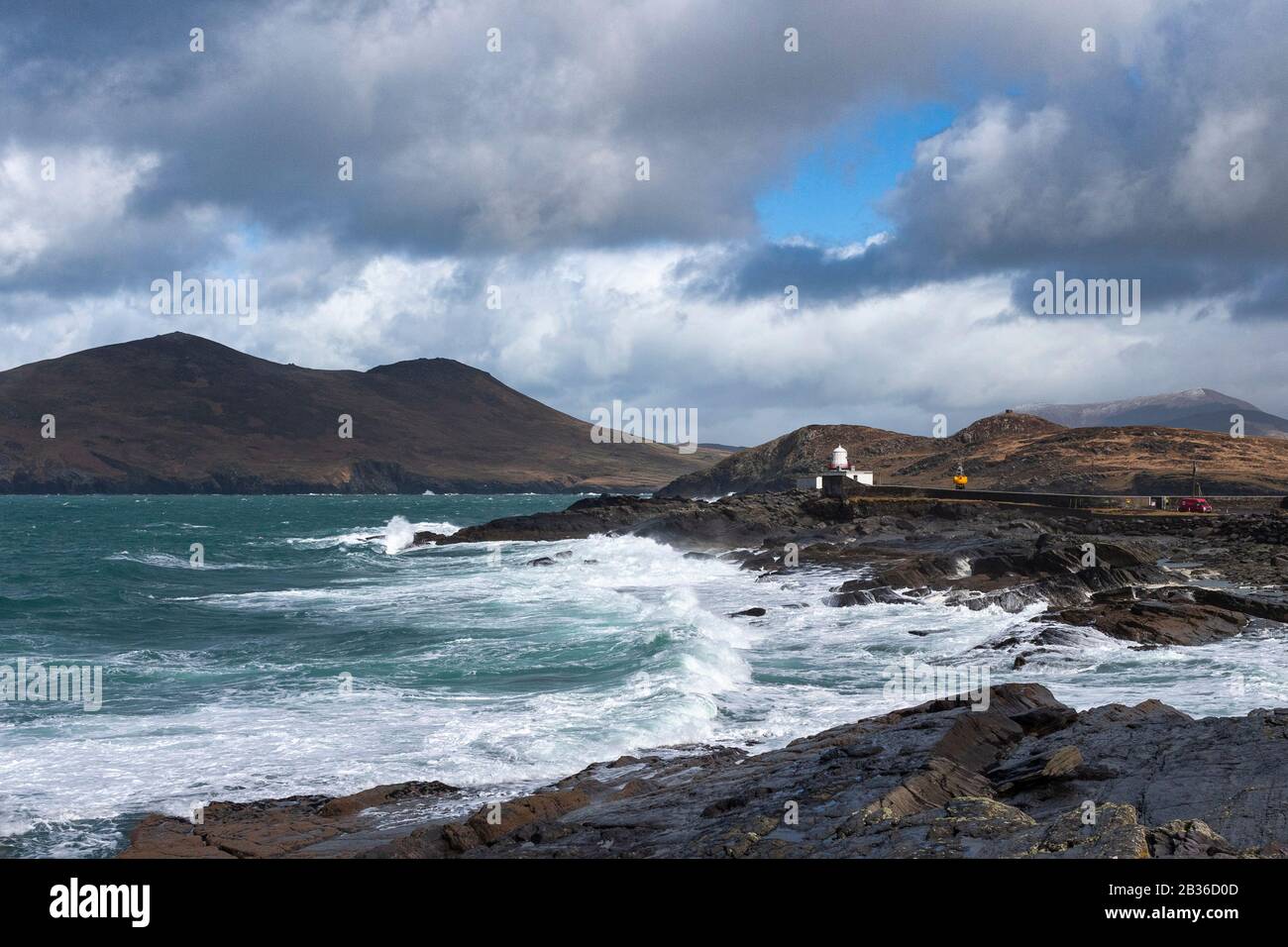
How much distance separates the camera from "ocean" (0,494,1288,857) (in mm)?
12328

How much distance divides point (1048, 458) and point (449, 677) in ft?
220

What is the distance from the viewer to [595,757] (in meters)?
12.9

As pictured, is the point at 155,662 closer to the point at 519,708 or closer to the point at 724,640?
the point at 519,708

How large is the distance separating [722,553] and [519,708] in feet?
96.7

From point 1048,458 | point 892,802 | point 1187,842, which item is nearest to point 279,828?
point 892,802

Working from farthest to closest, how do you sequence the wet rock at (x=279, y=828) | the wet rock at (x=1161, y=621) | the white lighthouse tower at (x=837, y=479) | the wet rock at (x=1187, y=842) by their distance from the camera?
the white lighthouse tower at (x=837, y=479) → the wet rock at (x=1161, y=621) → the wet rock at (x=279, y=828) → the wet rock at (x=1187, y=842)

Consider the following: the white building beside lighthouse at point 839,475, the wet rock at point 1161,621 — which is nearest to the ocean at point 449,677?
the wet rock at point 1161,621

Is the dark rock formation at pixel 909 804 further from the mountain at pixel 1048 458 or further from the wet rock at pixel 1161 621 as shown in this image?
the mountain at pixel 1048 458

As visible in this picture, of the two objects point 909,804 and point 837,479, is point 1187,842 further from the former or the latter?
point 837,479

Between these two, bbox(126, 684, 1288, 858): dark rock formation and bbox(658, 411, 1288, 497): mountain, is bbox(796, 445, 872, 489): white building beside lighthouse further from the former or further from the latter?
bbox(126, 684, 1288, 858): dark rock formation

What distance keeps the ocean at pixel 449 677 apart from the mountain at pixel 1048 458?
40.4 m

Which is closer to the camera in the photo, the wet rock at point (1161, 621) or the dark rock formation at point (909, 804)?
the dark rock formation at point (909, 804)

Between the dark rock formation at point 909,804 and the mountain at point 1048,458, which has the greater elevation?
the mountain at point 1048,458

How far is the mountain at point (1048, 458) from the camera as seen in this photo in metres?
65.1
